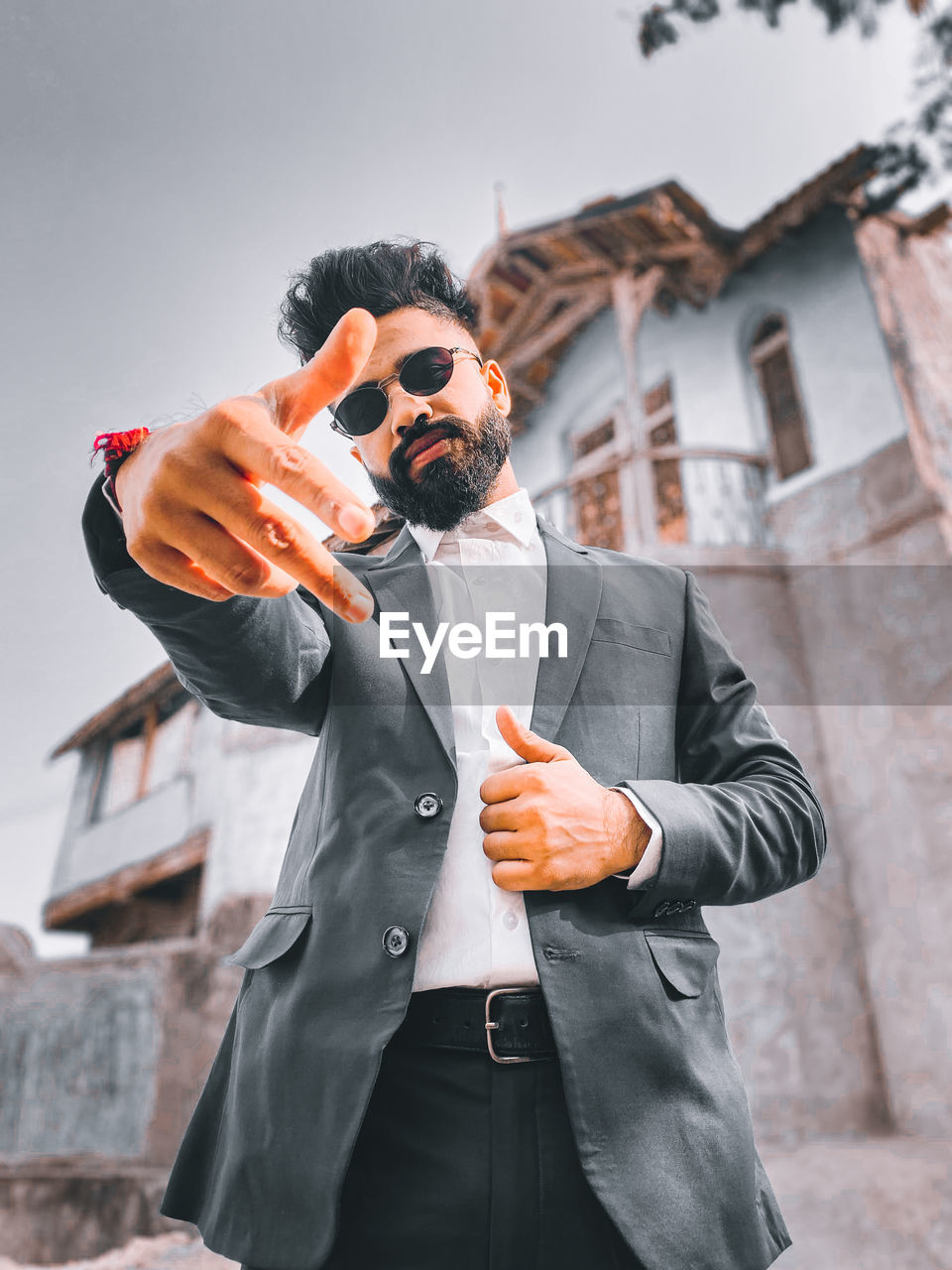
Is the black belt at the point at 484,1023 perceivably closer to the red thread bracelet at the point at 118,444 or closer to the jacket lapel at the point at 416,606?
the jacket lapel at the point at 416,606

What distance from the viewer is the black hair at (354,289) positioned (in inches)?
36.4

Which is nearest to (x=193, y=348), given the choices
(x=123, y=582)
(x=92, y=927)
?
(x=123, y=582)

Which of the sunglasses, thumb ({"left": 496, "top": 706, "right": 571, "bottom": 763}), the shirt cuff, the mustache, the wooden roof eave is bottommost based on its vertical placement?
the shirt cuff

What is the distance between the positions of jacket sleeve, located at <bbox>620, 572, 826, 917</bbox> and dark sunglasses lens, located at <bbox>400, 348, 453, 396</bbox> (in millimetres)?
378

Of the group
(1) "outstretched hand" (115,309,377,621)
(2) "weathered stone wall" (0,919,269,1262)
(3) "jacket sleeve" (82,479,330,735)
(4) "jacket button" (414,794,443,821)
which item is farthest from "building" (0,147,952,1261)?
(1) "outstretched hand" (115,309,377,621)

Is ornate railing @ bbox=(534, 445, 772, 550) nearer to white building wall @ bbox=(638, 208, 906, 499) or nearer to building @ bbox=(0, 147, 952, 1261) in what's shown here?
building @ bbox=(0, 147, 952, 1261)

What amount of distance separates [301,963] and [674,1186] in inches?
13.6

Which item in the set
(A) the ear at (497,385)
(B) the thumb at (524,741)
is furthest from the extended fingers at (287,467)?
(A) the ear at (497,385)

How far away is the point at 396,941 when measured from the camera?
25.2 inches

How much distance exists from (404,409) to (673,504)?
3683 mm

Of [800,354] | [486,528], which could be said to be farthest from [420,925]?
[800,354]

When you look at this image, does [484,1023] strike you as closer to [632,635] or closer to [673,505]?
[632,635]

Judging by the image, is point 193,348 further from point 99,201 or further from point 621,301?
point 621,301

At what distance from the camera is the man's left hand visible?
2.08 ft
